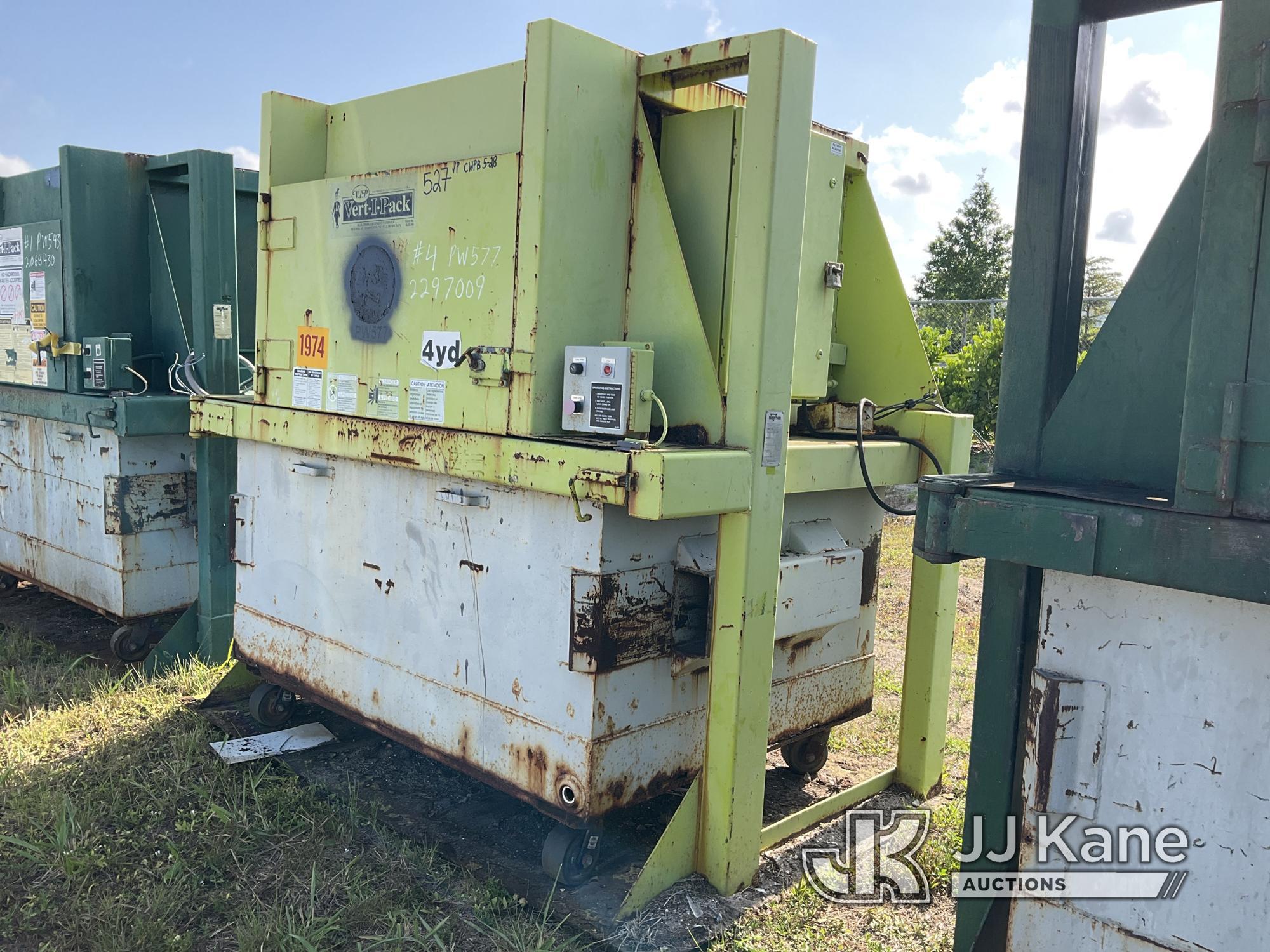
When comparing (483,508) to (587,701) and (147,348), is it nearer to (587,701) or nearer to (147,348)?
→ (587,701)

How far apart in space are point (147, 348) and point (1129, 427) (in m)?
4.44

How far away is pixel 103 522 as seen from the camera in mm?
4438

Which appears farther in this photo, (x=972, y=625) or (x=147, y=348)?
(x=972, y=625)

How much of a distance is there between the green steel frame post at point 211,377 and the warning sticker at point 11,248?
1.04 metres

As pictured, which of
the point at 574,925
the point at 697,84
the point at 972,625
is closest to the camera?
the point at 574,925

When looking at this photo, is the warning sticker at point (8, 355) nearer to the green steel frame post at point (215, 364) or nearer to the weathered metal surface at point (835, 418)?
the green steel frame post at point (215, 364)

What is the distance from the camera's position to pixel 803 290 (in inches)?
122

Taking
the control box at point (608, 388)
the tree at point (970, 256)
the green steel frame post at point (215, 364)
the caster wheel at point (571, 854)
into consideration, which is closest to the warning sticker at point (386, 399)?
the control box at point (608, 388)

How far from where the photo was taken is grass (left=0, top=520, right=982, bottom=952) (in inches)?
96.4

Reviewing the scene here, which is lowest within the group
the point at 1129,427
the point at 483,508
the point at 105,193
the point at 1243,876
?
the point at 1243,876

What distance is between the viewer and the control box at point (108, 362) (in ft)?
14.3

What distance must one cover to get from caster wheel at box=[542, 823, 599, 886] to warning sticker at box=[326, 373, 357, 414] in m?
1.49

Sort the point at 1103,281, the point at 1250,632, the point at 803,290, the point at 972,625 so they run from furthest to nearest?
the point at 1103,281
the point at 972,625
the point at 803,290
the point at 1250,632

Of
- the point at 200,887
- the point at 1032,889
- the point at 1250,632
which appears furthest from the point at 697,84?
the point at 200,887
